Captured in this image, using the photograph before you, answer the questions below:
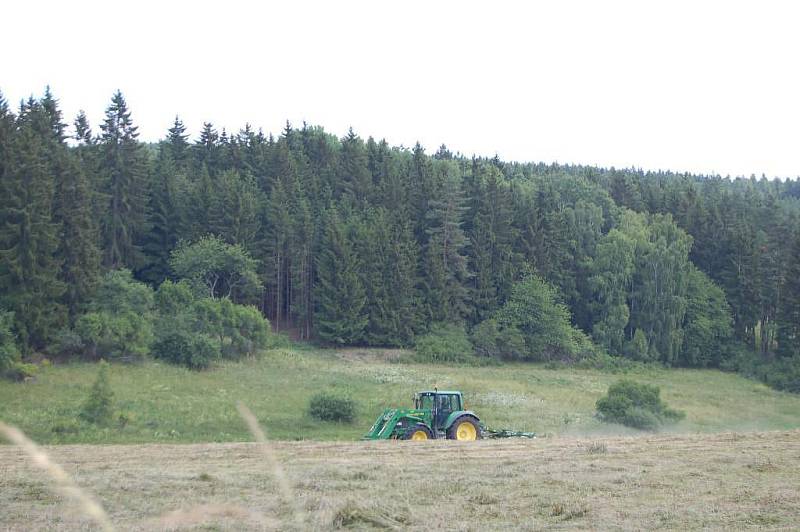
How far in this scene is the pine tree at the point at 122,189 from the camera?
58781 mm

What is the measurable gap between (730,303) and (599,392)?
27541mm

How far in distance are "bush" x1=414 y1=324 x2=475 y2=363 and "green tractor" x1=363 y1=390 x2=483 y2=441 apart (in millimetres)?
32107

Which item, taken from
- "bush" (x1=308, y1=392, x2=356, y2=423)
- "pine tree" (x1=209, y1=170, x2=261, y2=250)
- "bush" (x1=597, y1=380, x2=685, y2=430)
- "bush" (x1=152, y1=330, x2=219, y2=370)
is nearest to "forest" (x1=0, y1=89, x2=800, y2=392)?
"pine tree" (x1=209, y1=170, x2=261, y2=250)

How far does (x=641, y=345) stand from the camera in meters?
63.9

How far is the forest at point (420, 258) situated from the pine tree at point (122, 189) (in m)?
0.16

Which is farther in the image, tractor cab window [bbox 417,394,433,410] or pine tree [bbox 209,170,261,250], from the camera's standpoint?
pine tree [bbox 209,170,261,250]

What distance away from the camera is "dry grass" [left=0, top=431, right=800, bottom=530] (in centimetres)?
1265

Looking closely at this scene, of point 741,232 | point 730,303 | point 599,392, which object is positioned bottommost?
point 599,392

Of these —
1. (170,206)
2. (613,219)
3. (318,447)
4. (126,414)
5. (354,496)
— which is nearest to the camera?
(354,496)

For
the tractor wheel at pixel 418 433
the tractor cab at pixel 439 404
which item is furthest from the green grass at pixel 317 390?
the tractor wheel at pixel 418 433

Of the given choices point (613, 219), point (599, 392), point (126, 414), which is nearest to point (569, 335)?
point (599, 392)

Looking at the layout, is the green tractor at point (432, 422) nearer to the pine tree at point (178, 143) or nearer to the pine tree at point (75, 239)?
the pine tree at point (75, 239)

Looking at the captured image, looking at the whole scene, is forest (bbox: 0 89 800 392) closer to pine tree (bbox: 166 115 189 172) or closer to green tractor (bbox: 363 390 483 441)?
pine tree (bbox: 166 115 189 172)

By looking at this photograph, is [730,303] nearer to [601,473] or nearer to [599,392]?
[599,392]
